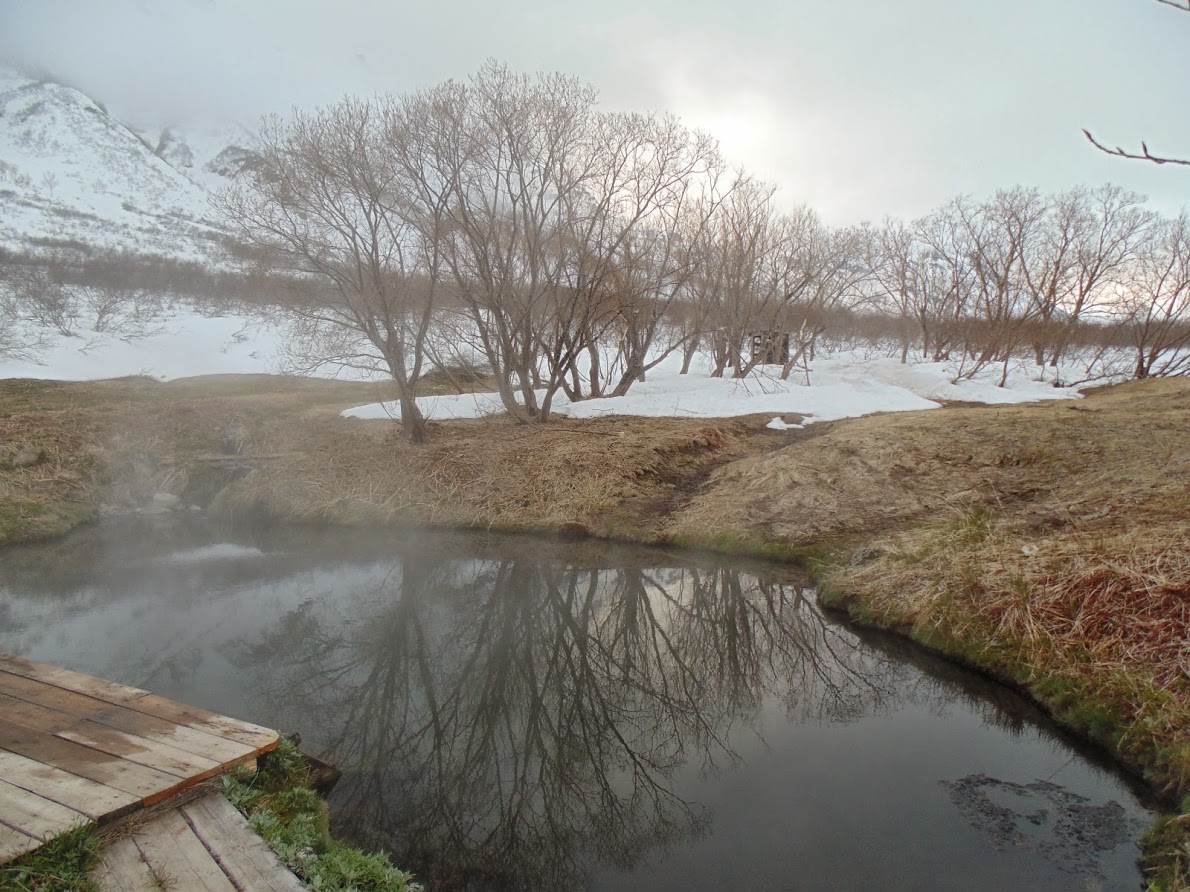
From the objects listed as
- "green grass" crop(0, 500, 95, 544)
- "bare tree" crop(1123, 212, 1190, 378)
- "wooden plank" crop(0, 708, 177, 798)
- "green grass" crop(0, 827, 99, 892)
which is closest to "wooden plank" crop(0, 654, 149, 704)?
"wooden plank" crop(0, 708, 177, 798)

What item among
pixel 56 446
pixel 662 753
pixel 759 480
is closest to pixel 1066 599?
pixel 662 753

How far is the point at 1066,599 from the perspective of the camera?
18.2 feet

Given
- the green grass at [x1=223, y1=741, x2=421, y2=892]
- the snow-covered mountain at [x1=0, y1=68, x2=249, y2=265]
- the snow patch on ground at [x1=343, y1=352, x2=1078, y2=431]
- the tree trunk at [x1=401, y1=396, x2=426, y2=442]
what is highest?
the snow-covered mountain at [x1=0, y1=68, x2=249, y2=265]

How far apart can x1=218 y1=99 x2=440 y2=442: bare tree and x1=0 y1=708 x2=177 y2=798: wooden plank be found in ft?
29.6

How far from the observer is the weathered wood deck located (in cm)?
300

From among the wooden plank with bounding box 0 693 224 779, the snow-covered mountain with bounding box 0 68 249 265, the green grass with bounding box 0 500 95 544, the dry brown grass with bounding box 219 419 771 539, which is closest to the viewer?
the wooden plank with bounding box 0 693 224 779

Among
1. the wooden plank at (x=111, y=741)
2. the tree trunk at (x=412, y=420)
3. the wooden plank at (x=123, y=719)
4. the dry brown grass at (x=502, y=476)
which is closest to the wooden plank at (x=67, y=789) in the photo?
the wooden plank at (x=111, y=741)

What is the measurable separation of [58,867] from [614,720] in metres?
3.34

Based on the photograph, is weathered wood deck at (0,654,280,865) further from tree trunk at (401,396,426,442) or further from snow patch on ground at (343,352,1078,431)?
snow patch on ground at (343,352,1078,431)

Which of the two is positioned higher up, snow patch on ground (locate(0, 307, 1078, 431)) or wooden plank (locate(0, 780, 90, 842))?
snow patch on ground (locate(0, 307, 1078, 431))

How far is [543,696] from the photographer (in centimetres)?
548

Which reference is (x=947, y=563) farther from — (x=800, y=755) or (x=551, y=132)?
(x=551, y=132)

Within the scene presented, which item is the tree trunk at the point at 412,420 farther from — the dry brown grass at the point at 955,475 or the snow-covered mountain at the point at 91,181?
the snow-covered mountain at the point at 91,181

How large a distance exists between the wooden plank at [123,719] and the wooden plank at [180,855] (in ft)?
1.53
